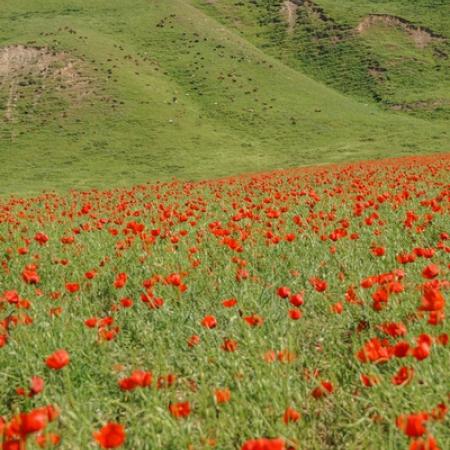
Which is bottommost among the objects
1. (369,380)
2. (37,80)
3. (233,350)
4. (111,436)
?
(37,80)

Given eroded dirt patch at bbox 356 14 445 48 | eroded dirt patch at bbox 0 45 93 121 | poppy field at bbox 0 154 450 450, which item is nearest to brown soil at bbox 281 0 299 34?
eroded dirt patch at bbox 356 14 445 48

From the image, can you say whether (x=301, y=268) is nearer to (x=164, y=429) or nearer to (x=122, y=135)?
(x=164, y=429)

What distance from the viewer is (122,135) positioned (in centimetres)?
4781

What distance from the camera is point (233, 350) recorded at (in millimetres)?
3650

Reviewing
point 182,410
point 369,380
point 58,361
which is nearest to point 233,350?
point 182,410

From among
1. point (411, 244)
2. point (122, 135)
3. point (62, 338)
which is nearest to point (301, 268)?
point (411, 244)

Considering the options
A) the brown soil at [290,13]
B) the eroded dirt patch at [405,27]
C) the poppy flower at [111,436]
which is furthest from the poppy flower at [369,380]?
the brown soil at [290,13]

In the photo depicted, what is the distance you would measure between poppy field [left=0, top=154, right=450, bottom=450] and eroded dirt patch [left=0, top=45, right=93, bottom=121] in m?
48.3

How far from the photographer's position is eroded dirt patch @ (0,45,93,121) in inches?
2055

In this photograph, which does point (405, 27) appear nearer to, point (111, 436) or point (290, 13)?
point (290, 13)

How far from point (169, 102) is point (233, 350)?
53524mm

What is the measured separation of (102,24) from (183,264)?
7729cm

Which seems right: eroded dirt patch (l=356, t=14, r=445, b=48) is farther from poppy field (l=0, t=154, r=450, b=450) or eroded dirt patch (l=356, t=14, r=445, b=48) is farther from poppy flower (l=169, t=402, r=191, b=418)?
poppy flower (l=169, t=402, r=191, b=418)

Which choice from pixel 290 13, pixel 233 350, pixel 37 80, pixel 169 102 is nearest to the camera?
pixel 233 350
